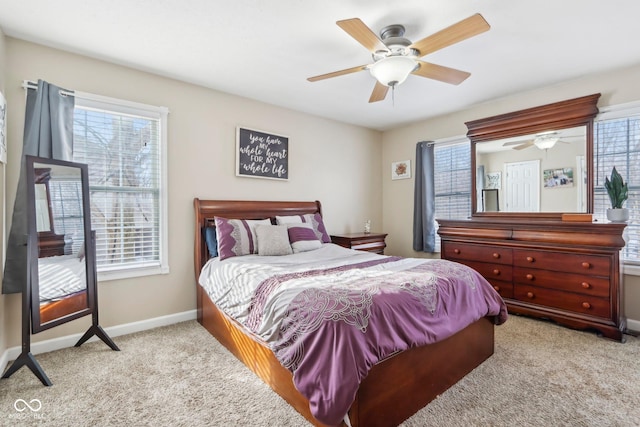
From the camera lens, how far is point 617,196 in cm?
287

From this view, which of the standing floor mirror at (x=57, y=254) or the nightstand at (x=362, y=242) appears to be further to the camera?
the nightstand at (x=362, y=242)

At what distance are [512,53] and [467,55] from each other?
0.36 meters

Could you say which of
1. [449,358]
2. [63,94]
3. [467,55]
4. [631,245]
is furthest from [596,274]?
[63,94]

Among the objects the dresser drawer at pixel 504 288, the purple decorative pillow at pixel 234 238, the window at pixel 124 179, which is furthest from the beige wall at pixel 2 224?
the dresser drawer at pixel 504 288

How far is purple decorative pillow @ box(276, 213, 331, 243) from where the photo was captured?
3.64 m

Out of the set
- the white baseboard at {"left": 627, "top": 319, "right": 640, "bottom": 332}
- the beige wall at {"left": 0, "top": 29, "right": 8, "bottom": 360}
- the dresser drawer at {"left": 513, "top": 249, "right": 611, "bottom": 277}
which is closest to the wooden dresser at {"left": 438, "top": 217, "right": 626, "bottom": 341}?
the dresser drawer at {"left": 513, "top": 249, "right": 611, "bottom": 277}

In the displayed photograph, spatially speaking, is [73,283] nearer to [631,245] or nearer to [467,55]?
[467,55]

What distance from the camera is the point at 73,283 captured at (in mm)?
2406

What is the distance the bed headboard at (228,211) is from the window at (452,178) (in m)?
1.98

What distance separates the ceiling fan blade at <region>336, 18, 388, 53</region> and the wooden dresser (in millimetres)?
2401

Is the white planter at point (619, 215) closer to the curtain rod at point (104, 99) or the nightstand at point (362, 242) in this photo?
the nightstand at point (362, 242)

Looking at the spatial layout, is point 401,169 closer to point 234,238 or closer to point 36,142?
point 234,238

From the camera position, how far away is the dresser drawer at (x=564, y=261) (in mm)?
2777

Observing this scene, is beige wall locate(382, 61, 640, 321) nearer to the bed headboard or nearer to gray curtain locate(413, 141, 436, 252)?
gray curtain locate(413, 141, 436, 252)
